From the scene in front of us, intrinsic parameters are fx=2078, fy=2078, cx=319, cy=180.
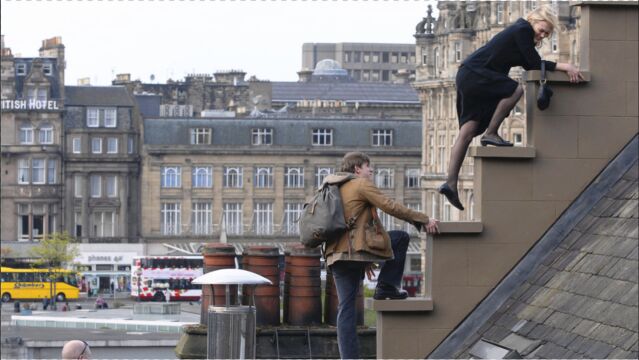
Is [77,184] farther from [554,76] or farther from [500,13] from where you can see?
[554,76]

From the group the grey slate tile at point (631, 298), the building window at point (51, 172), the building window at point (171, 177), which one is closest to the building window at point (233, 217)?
the building window at point (171, 177)

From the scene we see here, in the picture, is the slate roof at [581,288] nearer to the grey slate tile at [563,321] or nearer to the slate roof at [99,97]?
the grey slate tile at [563,321]

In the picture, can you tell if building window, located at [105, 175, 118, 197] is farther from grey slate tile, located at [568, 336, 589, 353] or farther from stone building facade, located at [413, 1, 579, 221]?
grey slate tile, located at [568, 336, 589, 353]

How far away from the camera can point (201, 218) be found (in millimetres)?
143000

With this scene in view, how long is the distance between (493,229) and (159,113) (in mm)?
138895

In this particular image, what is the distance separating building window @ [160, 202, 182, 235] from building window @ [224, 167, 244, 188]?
3698mm

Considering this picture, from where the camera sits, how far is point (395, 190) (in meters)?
142

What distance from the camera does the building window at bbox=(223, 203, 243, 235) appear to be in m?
142

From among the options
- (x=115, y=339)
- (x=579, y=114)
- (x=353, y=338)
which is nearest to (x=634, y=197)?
(x=579, y=114)

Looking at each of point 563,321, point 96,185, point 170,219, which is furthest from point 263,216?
point 563,321

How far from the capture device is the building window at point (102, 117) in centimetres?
13988

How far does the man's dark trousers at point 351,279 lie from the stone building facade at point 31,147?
415ft

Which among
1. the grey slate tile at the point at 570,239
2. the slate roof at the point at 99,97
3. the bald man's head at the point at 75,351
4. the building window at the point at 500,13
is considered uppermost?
the building window at the point at 500,13

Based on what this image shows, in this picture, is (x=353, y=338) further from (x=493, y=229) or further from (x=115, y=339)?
(x=115, y=339)
